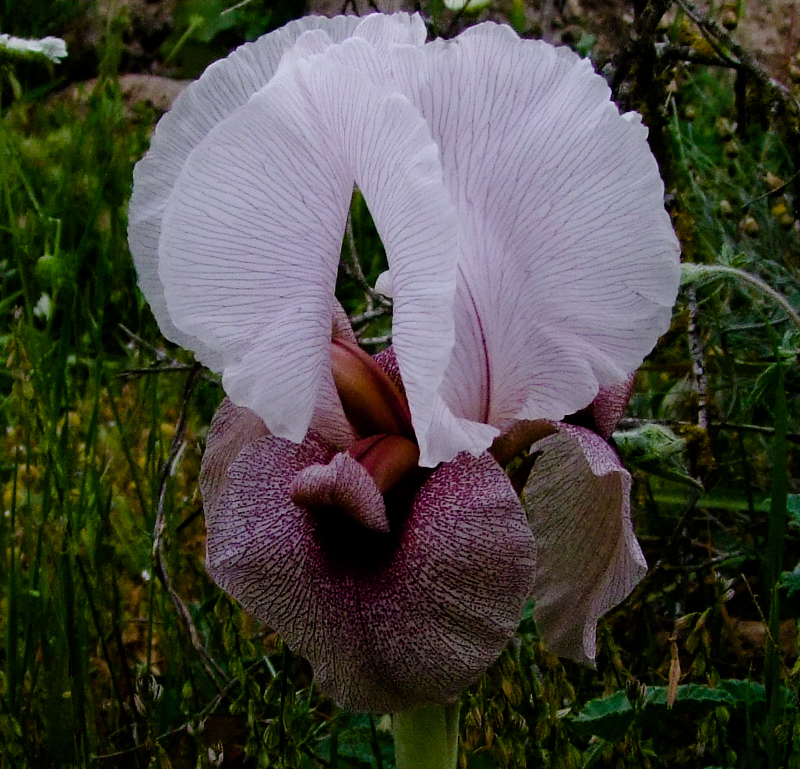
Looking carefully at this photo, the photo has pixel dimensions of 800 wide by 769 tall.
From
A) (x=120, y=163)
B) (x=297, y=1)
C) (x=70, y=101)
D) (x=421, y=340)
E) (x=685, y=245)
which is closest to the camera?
(x=421, y=340)

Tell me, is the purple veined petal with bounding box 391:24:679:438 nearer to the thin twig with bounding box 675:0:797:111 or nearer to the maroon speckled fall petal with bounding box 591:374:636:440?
the maroon speckled fall petal with bounding box 591:374:636:440

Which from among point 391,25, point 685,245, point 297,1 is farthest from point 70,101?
point 391,25

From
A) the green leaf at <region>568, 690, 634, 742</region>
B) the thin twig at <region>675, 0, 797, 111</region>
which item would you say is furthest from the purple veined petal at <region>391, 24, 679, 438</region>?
the thin twig at <region>675, 0, 797, 111</region>

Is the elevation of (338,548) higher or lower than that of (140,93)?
higher

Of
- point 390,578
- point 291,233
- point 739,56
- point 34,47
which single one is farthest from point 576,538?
point 34,47

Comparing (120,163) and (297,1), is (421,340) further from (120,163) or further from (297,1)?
(297,1)
